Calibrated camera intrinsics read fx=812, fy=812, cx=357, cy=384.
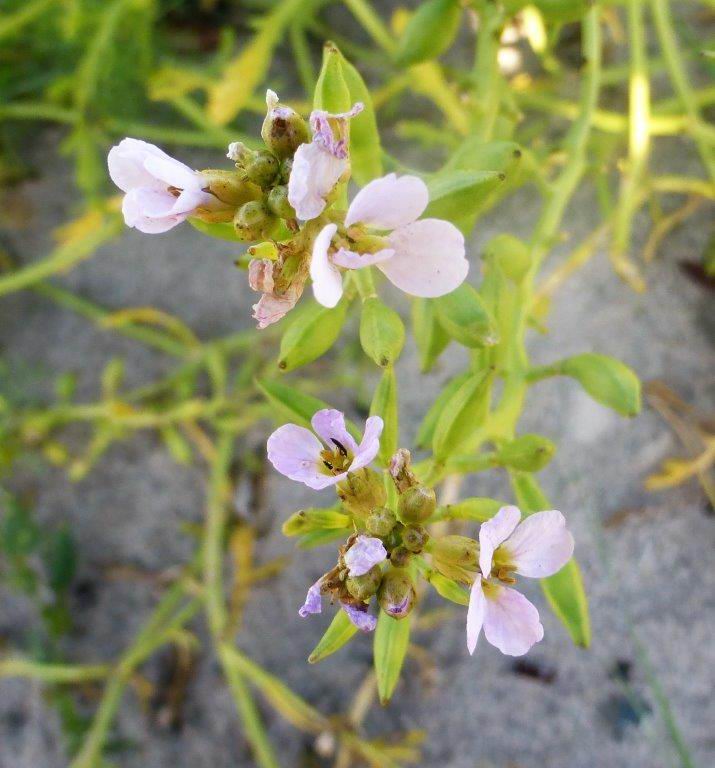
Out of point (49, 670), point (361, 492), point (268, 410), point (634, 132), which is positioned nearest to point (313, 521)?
point (361, 492)

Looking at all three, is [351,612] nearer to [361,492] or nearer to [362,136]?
[361,492]

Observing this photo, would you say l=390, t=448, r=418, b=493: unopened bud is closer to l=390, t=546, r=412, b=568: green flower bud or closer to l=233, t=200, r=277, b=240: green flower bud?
l=390, t=546, r=412, b=568: green flower bud

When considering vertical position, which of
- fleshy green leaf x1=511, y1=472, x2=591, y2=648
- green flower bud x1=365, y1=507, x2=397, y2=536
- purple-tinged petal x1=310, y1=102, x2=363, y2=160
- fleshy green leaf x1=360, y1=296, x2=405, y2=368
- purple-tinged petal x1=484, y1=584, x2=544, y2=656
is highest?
purple-tinged petal x1=310, y1=102, x2=363, y2=160

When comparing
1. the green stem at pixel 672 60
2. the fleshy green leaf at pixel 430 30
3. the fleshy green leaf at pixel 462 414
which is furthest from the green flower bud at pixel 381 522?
the green stem at pixel 672 60

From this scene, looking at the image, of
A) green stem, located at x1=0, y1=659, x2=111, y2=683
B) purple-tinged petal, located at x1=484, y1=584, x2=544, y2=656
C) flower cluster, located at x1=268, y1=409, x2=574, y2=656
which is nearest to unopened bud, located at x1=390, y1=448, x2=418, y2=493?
flower cluster, located at x1=268, y1=409, x2=574, y2=656

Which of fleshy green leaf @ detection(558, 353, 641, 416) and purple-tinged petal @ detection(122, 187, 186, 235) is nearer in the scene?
purple-tinged petal @ detection(122, 187, 186, 235)

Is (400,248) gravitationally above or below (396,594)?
above

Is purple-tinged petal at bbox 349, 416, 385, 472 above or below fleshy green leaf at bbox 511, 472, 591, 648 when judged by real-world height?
above

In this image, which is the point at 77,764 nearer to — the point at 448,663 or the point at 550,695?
the point at 448,663
